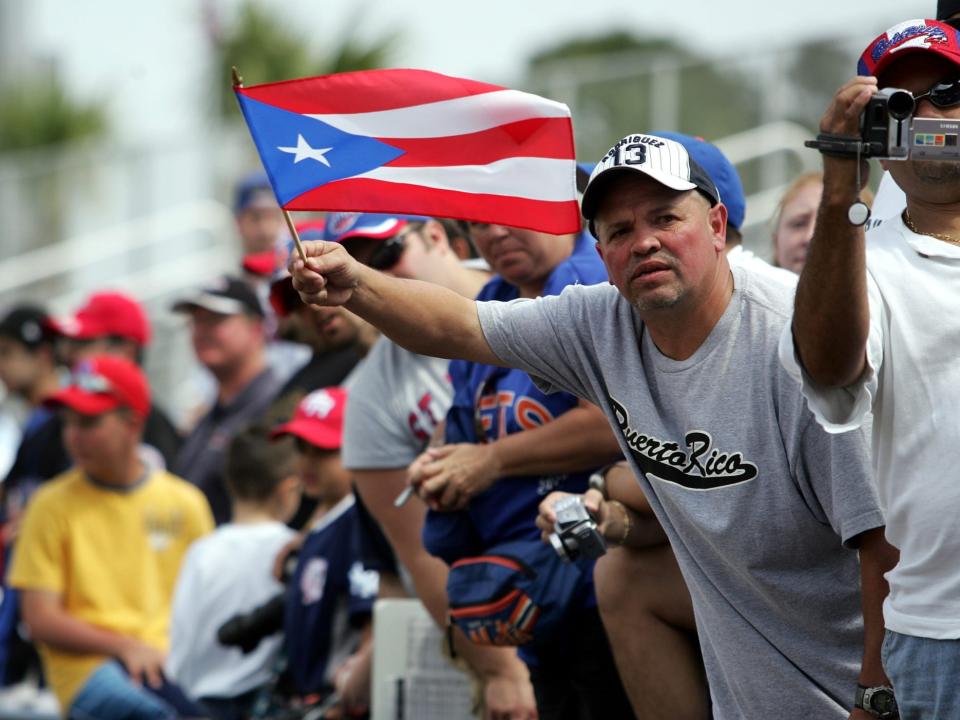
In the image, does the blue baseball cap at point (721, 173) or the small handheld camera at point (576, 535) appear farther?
the blue baseball cap at point (721, 173)

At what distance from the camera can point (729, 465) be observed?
3348mm

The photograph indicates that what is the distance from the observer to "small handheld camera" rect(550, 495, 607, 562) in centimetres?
386

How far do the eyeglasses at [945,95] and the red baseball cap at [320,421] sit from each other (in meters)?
3.27

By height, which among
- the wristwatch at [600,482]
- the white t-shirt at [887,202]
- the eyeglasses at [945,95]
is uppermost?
the eyeglasses at [945,95]

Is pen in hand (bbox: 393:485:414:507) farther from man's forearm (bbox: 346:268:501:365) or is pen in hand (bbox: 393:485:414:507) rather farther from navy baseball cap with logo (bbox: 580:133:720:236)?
navy baseball cap with logo (bbox: 580:133:720:236)

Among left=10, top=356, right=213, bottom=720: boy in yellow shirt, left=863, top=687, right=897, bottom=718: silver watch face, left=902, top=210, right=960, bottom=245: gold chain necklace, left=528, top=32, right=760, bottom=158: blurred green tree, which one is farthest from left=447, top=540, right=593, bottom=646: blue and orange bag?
left=528, top=32, right=760, bottom=158: blurred green tree

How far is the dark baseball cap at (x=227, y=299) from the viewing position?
8117 mm

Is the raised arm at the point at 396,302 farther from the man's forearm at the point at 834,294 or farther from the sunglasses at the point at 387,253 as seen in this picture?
the sunglasses at the point at 387,253

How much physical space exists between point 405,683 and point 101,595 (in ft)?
8.80

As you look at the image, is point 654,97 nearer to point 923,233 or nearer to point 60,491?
point 60,491

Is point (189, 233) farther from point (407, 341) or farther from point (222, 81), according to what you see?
point (407, 341)

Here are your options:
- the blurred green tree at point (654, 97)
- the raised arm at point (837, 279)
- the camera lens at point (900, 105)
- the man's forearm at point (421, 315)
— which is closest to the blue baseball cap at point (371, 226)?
the man's forearm at point (421, 315)

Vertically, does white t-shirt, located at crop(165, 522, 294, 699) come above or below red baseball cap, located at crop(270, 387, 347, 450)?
below

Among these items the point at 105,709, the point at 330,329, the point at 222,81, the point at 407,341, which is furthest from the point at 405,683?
the point at 222,81
